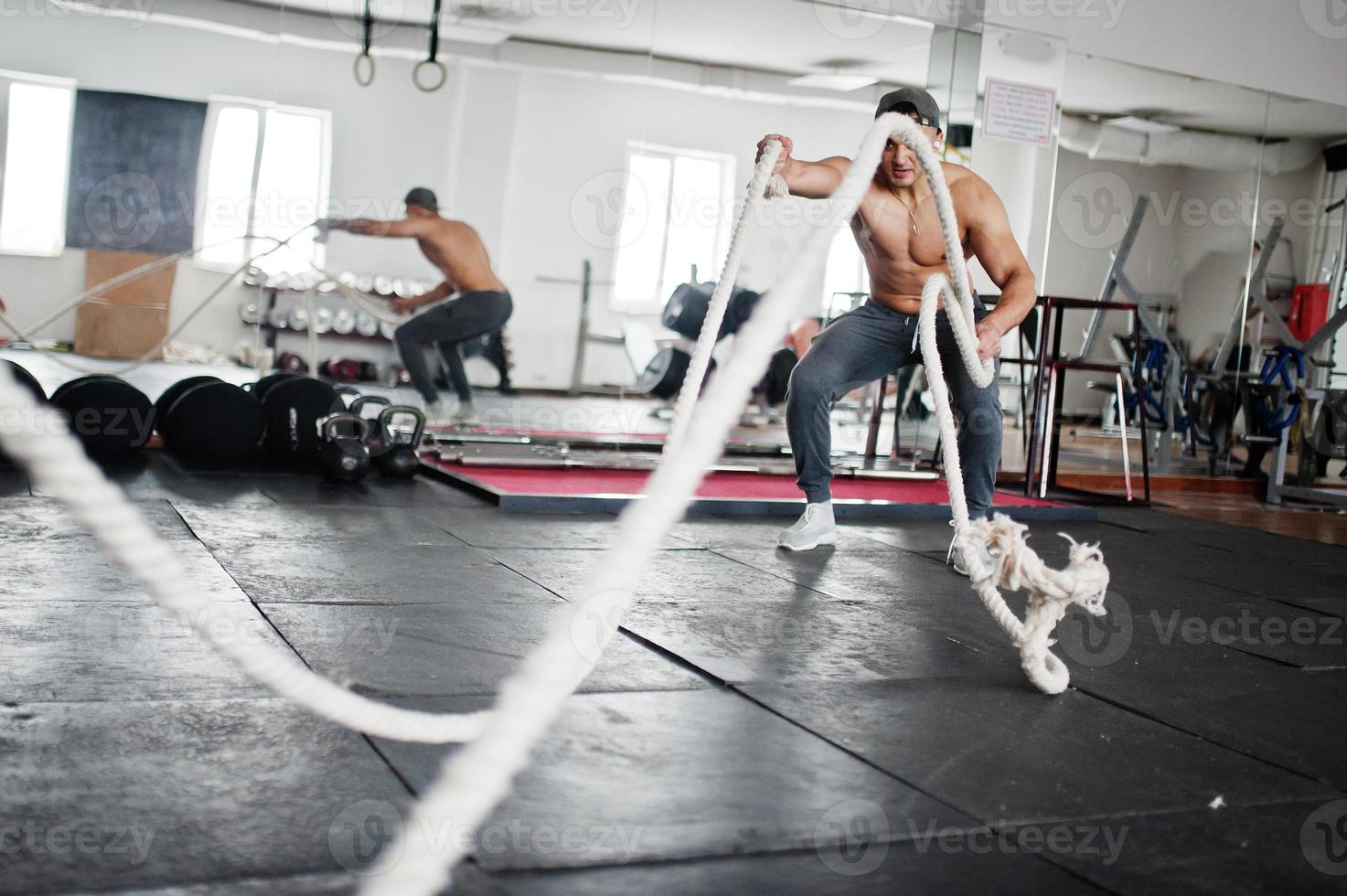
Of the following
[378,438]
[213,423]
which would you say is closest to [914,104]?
[378,438]

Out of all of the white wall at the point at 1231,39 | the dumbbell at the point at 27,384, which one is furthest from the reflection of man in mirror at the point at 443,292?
the white wall at the point at 1231,39

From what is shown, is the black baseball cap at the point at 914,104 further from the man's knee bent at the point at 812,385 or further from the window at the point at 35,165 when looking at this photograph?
the window at the point at 35,165

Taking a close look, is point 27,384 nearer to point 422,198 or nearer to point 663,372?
point 422,198

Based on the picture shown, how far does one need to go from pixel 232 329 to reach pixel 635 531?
6325mm

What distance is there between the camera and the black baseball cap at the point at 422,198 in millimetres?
6180

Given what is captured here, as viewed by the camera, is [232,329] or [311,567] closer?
[311,567]

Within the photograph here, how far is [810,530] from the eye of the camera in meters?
3.99

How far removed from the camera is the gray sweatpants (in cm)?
379

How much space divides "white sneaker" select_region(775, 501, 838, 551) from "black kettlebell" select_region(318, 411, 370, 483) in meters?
1.70

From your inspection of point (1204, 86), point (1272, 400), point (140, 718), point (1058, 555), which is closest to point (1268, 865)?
point (140, 718)

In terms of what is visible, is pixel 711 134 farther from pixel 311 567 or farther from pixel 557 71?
pixel 311 567

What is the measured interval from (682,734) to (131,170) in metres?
5.22

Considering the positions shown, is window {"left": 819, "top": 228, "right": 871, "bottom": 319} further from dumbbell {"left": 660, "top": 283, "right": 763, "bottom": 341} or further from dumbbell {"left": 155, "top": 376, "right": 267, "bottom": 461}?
dumbbell {"left": 155, "top": 376, "right": 267, "bottom": 461}

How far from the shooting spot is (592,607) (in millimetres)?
1435
